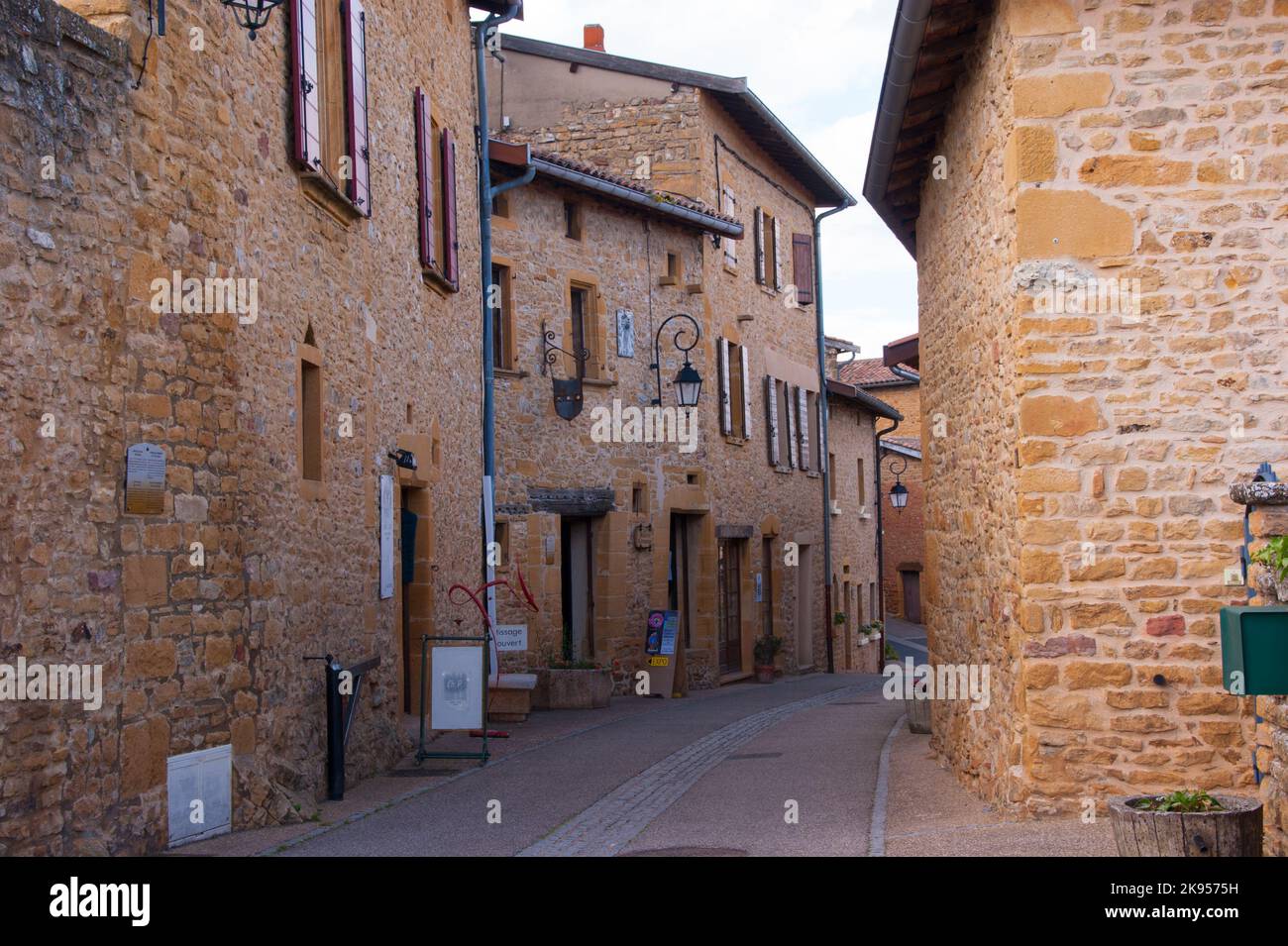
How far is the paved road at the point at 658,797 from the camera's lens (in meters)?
7.21

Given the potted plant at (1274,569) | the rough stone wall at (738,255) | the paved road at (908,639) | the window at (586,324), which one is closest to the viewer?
the potted plant at (1274,569)

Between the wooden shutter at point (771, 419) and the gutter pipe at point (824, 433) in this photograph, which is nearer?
the wooden shutter at point (771, 419)

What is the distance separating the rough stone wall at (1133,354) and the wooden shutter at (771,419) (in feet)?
46.6

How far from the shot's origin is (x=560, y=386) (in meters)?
15.8

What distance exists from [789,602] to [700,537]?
427cm

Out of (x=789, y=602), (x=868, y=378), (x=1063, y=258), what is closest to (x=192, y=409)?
(x=1063, y=258)

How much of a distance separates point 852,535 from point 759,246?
7.05m

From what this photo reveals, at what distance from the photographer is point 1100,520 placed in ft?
22.9

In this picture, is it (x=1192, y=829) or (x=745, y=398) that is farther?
(x=745, y=398)

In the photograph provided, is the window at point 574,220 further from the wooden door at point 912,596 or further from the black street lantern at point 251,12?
the wooden door at point 912,596

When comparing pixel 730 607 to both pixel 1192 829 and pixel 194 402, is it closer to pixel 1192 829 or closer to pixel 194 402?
pixel 194 402

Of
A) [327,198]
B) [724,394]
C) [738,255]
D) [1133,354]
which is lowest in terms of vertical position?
[1133,354]

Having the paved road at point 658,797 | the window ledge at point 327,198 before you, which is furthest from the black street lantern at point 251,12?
the paved road at point 658,797

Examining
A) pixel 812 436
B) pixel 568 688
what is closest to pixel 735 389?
pixel 812 436
